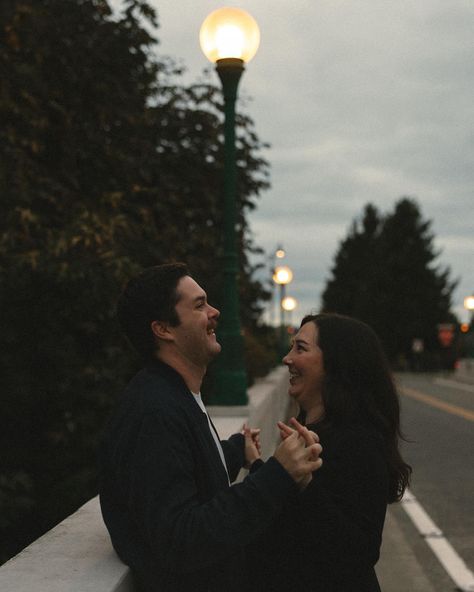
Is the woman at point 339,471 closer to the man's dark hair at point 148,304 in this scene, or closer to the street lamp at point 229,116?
the man's dark hair at point 148,304

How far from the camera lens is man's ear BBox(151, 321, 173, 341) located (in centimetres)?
255

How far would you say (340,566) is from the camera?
8.56ft

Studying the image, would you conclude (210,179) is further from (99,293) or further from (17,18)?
(99,293)

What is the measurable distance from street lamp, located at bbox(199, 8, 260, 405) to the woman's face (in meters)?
6.35

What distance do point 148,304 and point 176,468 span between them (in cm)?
56

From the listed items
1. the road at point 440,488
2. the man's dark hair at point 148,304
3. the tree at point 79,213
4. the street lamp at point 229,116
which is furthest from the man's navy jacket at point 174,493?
the street lamp at point 229,116

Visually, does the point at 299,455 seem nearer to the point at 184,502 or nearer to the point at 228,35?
the point at 184,502

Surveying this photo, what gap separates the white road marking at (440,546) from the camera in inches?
244

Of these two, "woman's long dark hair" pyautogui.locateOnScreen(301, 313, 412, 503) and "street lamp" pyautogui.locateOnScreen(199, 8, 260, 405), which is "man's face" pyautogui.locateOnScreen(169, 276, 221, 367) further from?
"street lamp" pyautogui.locateOnScreen(199, 8, 260, 405)

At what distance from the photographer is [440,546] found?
23.8 ft

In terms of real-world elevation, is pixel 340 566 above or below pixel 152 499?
below

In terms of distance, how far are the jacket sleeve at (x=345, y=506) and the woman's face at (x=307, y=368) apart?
0.29 metres

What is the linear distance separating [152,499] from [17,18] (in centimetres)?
1123

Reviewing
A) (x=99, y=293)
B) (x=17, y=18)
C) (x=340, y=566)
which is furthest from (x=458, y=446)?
(x=340, y=566)
